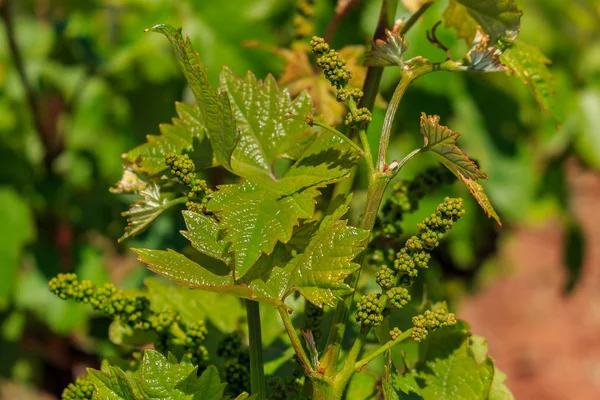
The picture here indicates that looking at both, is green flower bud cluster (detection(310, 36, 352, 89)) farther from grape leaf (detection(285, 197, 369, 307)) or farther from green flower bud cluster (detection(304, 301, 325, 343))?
green flower bud cluster (detection(304, 301, 325, 343))

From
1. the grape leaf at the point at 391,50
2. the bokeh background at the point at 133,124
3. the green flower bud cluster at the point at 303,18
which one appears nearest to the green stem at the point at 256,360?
the grape leaf at the point at 391,50

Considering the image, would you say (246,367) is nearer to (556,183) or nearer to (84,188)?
(84,188)

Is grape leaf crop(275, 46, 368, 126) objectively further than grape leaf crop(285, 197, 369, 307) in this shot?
Yes

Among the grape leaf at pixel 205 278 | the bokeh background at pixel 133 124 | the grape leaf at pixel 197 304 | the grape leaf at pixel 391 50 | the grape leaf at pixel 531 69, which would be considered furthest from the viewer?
the bokeh background at pixel 133 124

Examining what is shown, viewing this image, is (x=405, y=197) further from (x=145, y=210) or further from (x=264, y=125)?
(x=145, y=210)

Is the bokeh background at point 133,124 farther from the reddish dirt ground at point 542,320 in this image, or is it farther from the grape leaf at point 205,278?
the reddish dirt ground at point 542,320

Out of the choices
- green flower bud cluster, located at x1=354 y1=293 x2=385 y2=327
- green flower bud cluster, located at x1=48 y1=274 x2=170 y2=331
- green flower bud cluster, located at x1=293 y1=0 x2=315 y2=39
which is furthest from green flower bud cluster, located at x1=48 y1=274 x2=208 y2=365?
green flower bud cluster, located at x1=293 y1=0 x2=315 y2=39
